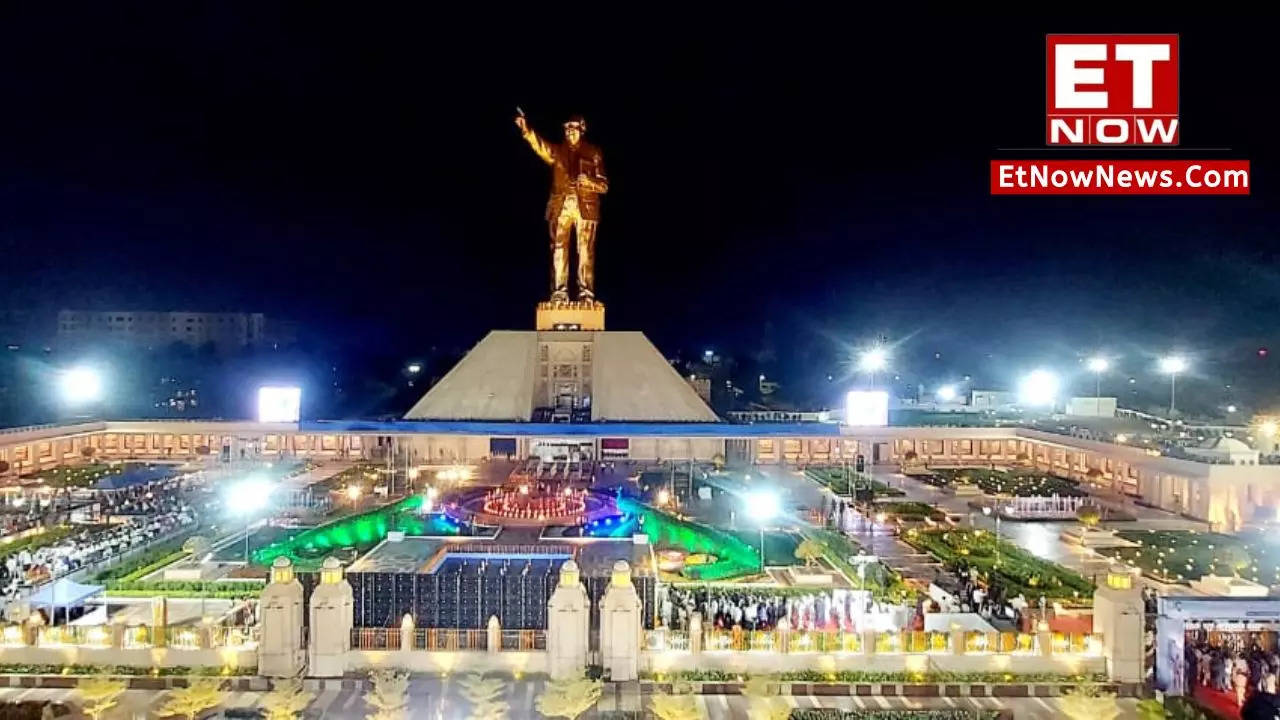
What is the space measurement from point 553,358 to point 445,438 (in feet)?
18.1

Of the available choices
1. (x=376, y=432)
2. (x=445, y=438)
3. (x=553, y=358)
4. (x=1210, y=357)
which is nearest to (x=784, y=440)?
(x=553, y=358)

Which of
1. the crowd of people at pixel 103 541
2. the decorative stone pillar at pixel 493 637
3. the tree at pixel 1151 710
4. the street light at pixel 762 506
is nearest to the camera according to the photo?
the tree at pixel 1151 710

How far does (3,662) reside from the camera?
13.1 meters

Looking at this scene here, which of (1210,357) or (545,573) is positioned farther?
(1210,357)

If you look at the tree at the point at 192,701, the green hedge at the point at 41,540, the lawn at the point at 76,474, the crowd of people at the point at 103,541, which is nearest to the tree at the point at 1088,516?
the tree at the point at 192,701

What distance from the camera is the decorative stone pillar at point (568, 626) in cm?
1270

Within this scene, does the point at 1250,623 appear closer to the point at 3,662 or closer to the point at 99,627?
the point at 99,627

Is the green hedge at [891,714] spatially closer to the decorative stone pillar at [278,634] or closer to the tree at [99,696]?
the decorative stone pillar at [278,634]

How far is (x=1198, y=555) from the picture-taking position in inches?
790

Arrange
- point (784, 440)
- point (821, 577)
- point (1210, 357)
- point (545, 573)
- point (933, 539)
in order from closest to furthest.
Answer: point (545, 573)
point (821, 577)
point (933, 539)
point (784, 440)
point (1210, 357)

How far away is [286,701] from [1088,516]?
1941 centimetres

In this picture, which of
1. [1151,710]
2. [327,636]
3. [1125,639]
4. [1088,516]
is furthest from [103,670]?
[1088,516]

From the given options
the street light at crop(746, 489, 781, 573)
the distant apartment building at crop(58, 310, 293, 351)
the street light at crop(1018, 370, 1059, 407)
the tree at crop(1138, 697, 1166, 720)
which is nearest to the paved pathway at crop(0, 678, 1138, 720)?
the tree at crop(1138, 697, 1166, 720)

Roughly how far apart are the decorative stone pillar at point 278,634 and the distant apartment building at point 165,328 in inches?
2924
